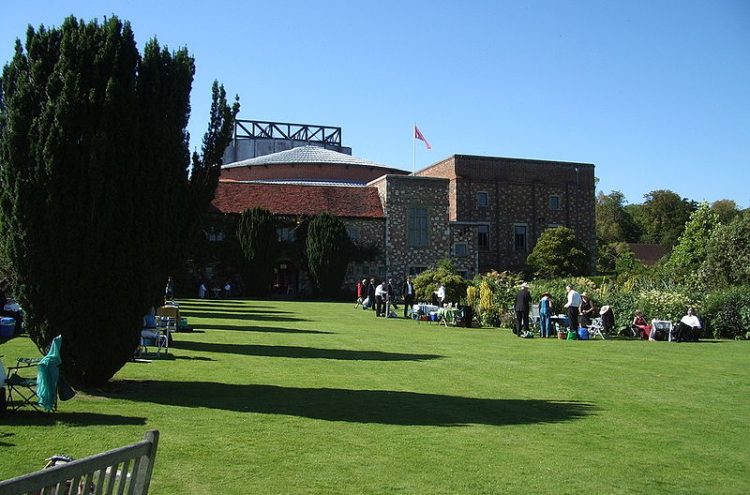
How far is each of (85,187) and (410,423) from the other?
213 inches

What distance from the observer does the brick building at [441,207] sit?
51781 mm

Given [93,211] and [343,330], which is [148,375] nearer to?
[93,211]

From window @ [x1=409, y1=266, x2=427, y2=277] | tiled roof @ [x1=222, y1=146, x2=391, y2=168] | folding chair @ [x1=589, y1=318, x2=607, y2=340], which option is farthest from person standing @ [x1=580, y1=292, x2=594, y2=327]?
tiled roof @ [x1=222, y1=146, x2=391, y2=168]

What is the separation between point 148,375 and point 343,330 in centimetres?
1051

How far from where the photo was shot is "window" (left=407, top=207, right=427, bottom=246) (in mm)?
52844

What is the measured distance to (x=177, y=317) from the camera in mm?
18047

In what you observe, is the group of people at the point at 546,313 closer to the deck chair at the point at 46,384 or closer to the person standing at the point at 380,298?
the person standing at the point at 380,298

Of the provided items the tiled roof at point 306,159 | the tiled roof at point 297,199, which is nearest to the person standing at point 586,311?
the tiled roof at point 297,199

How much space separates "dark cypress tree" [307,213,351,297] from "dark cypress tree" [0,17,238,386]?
123 ft

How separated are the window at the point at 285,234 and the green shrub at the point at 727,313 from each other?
31.5 m

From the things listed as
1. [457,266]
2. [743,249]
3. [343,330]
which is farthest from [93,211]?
[457,266]

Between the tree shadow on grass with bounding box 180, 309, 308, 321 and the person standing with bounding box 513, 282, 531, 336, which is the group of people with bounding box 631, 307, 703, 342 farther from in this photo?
the tree shadow on grass with bounding box 180, 309, 308, 321

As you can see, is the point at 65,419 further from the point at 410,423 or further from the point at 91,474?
the point at 91,474

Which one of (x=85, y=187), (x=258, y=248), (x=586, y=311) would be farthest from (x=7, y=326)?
(x=258, y=248)
